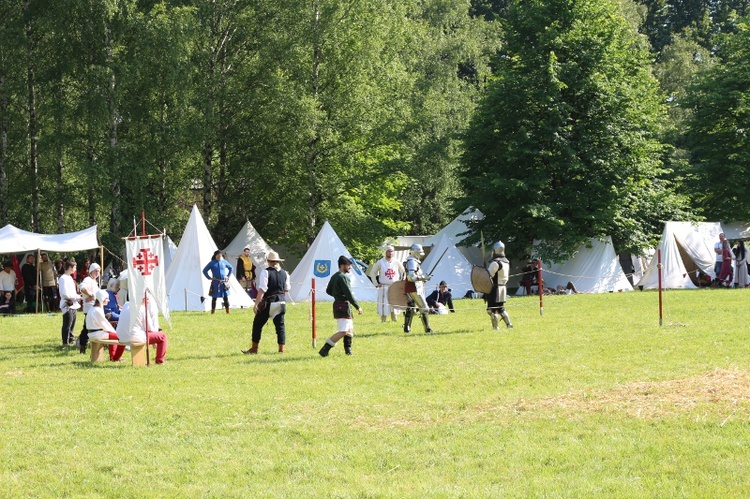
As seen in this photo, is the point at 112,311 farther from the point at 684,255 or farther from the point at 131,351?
the point at 684,255

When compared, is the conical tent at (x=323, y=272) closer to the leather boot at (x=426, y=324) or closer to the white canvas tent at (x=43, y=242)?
the white canvas tent at (x=43, y=242)

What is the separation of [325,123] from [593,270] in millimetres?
11214

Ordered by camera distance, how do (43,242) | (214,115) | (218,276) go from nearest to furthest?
(218,276)
(43,242)
(214,115)

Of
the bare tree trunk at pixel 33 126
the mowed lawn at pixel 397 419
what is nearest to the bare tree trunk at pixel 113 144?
the bare tree trunk at pixel 33 126

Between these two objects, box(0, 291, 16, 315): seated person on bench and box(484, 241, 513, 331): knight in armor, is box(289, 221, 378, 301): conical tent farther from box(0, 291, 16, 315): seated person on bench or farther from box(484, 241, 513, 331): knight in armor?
box(484, 241, 513, 331): knight in armor

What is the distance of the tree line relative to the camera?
31422mm

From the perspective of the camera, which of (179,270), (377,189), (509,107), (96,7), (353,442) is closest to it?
(353,442)

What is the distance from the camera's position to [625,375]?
433 inches

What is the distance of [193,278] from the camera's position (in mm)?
25734

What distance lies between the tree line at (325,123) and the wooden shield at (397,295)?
43.9 ft

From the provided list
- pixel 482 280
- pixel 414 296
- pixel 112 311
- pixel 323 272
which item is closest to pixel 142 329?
pixel 112 311

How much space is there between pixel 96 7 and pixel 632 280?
2186 centimetres

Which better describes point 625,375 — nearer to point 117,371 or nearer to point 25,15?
point 117,371

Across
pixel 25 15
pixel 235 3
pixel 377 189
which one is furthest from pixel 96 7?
pixel 377 189
